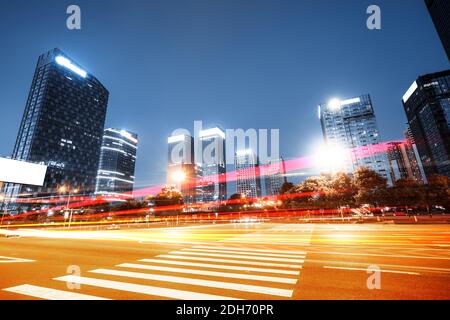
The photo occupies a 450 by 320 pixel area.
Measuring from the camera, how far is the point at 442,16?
8750 cm

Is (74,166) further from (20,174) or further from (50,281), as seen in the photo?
(50,281)

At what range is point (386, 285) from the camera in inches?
209

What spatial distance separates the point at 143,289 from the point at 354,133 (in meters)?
153

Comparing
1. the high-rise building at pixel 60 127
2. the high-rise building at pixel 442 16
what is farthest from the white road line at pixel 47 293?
the high-rise building at pixel 442 16

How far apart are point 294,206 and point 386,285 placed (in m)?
56.8

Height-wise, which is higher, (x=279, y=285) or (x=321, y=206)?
(x=321, y=206)

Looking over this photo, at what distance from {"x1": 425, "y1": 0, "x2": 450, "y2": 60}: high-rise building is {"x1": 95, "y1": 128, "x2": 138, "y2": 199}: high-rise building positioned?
201512 millimetres

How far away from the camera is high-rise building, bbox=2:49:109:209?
104 metres

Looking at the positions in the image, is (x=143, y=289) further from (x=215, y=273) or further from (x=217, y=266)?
(x=217, y=266)

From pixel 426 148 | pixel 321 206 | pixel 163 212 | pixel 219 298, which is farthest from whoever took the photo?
pixel 426 148

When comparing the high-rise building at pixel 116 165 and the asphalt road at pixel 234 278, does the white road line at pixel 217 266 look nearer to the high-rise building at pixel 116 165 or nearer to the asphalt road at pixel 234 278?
the asphalt road at pixel 234 278

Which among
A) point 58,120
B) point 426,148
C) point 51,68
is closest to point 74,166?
point 58,120

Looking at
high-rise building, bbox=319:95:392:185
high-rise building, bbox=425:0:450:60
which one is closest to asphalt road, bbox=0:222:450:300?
high-rise building, bbox=425:0:450:60

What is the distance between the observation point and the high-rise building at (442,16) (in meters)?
84.6
